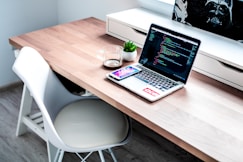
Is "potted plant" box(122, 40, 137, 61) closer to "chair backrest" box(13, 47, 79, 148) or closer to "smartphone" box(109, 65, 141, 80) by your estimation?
"smartphone" box(109, 65, 141, 80)

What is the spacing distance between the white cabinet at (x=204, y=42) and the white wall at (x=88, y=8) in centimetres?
19

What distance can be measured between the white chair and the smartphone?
0.80ft

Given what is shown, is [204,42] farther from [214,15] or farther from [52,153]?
[52,153]

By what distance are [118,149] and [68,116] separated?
0.57 m

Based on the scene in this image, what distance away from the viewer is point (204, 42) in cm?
155

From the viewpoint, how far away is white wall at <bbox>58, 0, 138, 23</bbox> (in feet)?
6.89

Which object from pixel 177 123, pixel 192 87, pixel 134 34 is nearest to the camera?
pixel 177 123

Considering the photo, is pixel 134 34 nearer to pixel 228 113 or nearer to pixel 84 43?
pixel 84 43

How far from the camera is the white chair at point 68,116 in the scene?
131cm

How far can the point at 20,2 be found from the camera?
227 centimetres

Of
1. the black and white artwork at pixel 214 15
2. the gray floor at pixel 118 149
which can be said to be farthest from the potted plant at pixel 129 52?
the gray floor at pixel 118 149

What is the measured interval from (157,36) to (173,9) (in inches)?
→ 16.0

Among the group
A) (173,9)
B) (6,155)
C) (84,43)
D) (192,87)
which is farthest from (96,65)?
(6,155)

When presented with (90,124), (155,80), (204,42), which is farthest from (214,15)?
(90,124)
